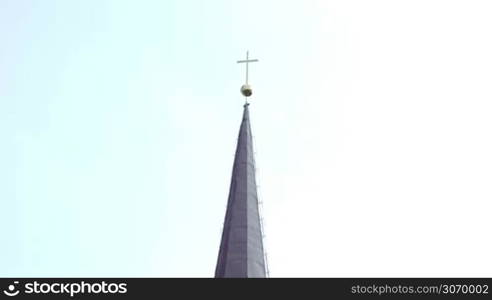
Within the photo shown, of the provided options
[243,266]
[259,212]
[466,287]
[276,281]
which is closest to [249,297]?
[276,281]

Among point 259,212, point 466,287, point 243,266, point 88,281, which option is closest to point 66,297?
point 88,281

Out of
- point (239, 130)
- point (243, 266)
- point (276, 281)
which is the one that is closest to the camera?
point (276, 281)

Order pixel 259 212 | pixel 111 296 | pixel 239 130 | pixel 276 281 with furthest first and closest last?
1. pixel 239 130
2. pixel 259 212
3. pixel 276 281
4. pixel 111 296

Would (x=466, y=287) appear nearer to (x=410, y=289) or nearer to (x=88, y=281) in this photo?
(x=410, y=289)

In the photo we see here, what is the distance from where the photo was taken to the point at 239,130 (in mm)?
46750

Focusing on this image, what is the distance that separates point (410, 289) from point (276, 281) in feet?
10.4

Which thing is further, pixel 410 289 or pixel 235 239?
pixel 235 239

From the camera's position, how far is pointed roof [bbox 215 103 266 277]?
38969 mm

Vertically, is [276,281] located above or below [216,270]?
above

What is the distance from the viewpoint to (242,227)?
40750mm

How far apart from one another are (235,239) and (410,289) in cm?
1758

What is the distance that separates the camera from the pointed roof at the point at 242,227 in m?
39.0

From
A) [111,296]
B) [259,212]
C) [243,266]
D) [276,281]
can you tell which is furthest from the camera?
[259,212]

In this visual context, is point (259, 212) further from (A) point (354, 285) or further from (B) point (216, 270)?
(A) point (354, 285)
